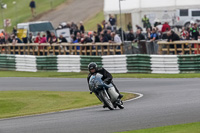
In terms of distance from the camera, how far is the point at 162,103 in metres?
16.6

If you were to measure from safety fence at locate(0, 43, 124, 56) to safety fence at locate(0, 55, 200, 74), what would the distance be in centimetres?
115

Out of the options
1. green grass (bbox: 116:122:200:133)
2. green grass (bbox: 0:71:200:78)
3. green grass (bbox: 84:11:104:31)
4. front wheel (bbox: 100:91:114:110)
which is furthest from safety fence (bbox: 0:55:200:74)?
green grass (bbox: 84:11:104:31)

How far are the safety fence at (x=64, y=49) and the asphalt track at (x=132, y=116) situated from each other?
29.8ft

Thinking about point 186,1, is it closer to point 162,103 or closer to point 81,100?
point 81,100

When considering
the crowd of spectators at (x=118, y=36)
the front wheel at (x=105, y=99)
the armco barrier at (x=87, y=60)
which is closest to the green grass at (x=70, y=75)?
the armco barrier at (x=87, y=60)

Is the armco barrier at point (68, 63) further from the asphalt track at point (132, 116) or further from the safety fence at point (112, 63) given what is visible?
the asphalt track at point (132, 116)

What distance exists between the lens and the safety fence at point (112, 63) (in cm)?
2656

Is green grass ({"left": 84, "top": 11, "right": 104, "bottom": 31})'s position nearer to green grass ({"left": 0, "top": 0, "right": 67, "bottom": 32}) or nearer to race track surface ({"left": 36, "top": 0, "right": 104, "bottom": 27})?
race track surface ({"left": 36, "top": 0, "right": 104, "bottom": 27})

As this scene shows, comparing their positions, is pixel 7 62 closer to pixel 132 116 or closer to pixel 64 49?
pixel 64 49

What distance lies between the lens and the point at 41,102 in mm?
19984

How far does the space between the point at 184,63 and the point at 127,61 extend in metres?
3.22

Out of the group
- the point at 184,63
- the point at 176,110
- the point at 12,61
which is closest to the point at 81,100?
the point at 176,110

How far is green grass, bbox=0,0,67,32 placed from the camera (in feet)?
211

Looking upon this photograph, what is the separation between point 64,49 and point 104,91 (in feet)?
58.3
